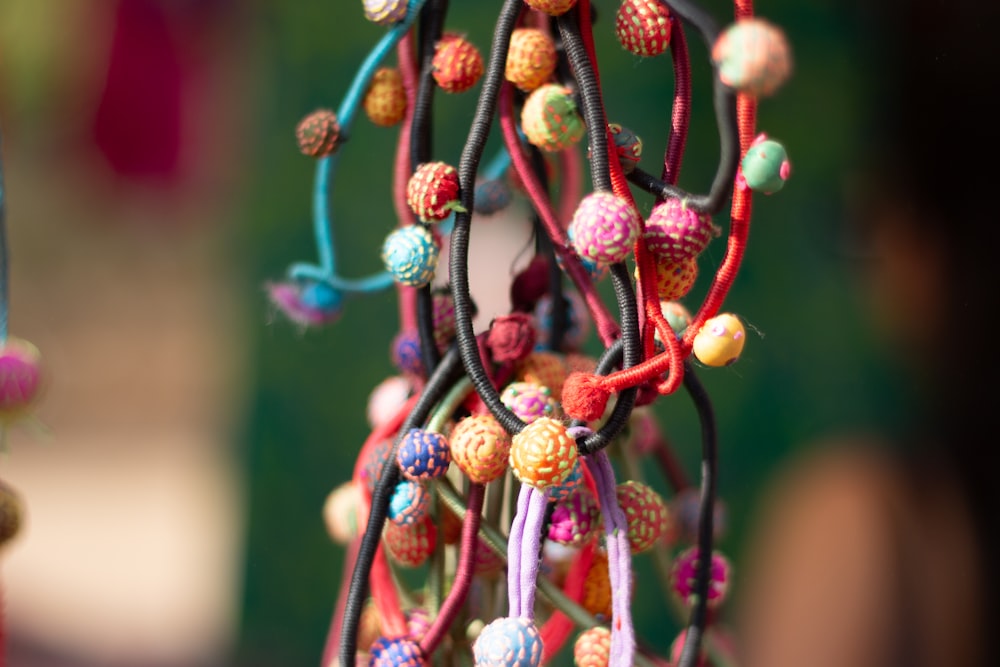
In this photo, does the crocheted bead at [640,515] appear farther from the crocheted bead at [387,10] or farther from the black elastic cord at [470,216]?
the crocheted bead at [387,10]

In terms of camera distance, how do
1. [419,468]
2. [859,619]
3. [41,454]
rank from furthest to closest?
[41,454], [859,619], [419,468]

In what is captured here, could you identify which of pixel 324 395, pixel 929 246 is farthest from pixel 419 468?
pixel 929 246

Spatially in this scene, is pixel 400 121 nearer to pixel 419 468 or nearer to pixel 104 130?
pixel 419 468

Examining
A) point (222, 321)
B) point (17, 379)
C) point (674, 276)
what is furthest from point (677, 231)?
point (222, 321)

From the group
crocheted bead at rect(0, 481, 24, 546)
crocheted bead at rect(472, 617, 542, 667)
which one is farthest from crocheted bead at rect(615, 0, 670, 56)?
crocheted bead at rect(0, 481, 24, 546)

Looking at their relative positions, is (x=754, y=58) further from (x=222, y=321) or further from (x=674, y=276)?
(x=222, y=321)

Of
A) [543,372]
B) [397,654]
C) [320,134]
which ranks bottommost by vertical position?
[397,654]
